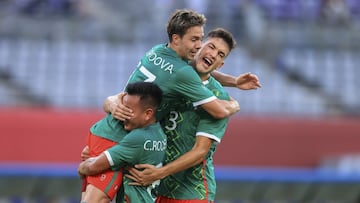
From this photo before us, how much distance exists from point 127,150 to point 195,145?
1.88 ft

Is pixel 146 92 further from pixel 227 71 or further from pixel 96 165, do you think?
pixel 227 71

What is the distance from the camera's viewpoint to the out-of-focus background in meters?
13.7

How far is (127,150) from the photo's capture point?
19.0ft

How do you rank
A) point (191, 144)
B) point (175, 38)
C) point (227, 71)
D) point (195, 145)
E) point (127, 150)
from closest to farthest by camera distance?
point (127, 150), point (175, 38), point (195, 145), point (191, 144), point (227, 71)

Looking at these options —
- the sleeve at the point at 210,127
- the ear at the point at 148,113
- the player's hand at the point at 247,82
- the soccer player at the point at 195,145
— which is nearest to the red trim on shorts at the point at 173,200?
the soccer player at the point at 195,145

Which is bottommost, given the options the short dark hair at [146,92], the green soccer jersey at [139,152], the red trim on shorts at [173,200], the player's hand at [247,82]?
the red trim on shorts at [173,200]

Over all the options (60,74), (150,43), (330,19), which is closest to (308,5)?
(330,19)

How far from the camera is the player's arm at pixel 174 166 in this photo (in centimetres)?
590

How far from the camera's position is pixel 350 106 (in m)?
15.2

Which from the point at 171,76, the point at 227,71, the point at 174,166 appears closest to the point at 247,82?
the point at 171,76

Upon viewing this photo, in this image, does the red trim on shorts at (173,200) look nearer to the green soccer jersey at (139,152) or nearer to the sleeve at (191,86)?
the green soccer jersey at (139,152)

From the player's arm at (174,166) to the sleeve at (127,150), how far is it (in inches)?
4.1

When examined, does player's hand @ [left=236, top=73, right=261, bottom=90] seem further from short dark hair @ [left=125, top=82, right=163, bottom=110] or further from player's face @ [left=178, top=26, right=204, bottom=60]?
short dark hair @ [left=125, top=82, right=163, bottom=110]

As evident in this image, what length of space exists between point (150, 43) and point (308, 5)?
3.25 metres
